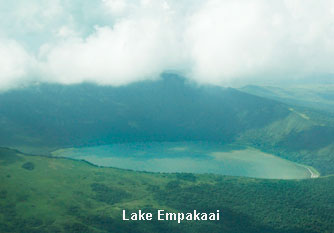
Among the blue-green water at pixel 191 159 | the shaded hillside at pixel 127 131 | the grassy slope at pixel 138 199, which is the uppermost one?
the shaded hillside at pixel 127 131

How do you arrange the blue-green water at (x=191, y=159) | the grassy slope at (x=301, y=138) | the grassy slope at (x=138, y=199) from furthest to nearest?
1. the grassy slope at (x=301, y=138)
2. the blue-green water at (x=191, y=159)
3. the grassy slope at (x=138, y=199)

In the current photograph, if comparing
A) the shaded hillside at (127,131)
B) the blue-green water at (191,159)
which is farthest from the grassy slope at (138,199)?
the shaded hillside at (127,131)

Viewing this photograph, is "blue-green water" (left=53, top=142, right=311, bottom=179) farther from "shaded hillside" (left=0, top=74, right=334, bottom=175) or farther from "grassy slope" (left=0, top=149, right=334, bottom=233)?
"grassy slope" (left=0, top=149, right=334, bottom=233)

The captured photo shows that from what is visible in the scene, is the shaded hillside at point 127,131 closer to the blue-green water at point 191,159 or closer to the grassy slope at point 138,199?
the blue-green water at point 191,159

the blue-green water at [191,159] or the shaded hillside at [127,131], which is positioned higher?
the shaded hillside at [127,131]

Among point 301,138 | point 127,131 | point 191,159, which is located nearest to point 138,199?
point 191,159

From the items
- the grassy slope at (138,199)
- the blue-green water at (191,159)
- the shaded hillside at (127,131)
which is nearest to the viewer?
the grassy slope at (138,199)

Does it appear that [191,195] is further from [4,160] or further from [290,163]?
[290,163]

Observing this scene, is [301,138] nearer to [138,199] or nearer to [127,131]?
[127,131]
